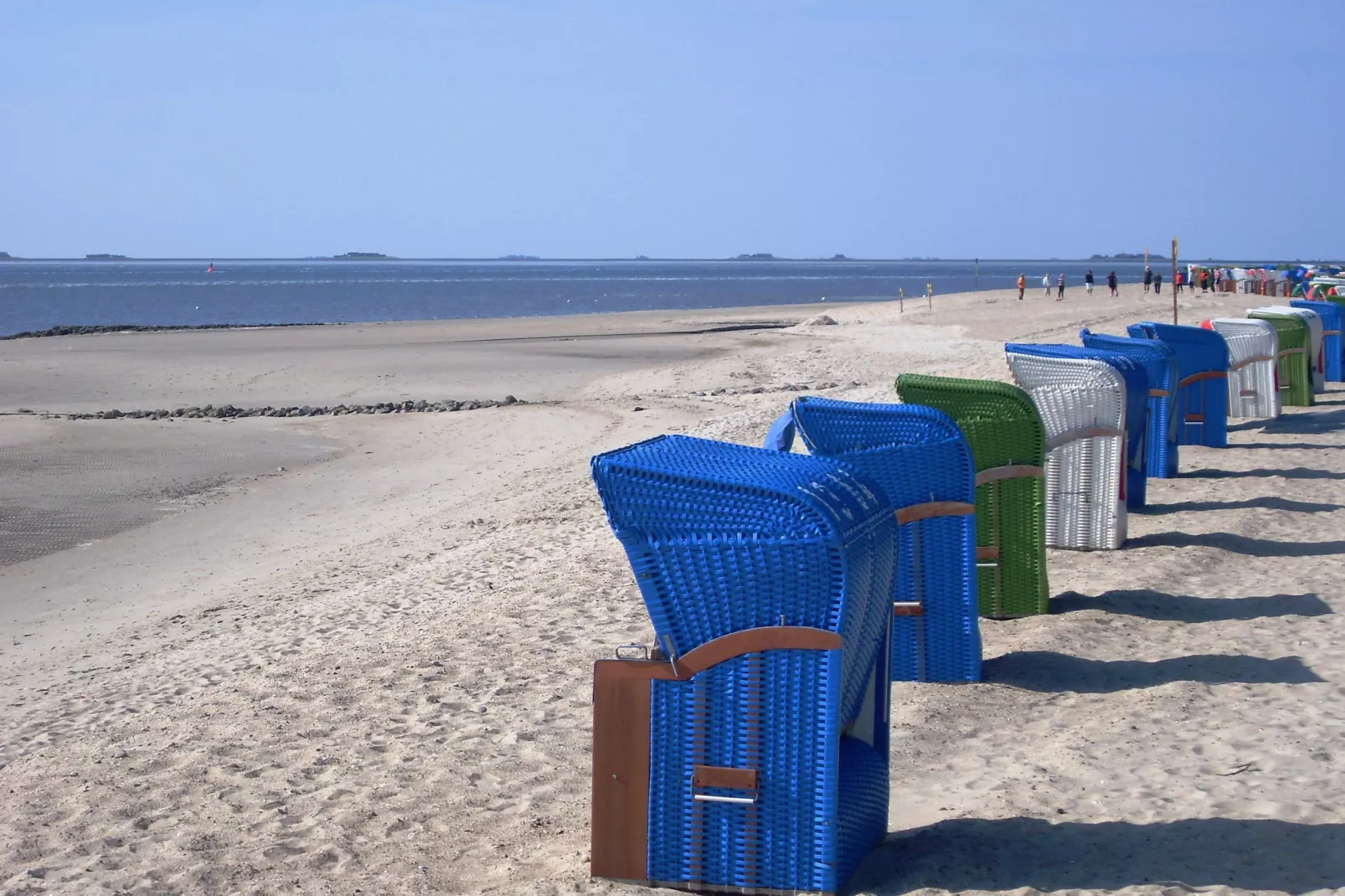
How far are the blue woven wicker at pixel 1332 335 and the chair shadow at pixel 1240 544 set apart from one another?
1272cm

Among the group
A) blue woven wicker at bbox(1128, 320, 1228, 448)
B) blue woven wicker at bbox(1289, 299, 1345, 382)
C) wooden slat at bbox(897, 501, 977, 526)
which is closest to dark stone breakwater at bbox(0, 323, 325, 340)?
blue woven wicker at bbox(1289, 299, 1345, 382)

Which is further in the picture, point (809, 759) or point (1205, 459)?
point (1205, 459)

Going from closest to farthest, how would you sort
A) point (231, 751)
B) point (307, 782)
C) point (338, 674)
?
point (307, 782) < point (231, 751) < point (338, 674)

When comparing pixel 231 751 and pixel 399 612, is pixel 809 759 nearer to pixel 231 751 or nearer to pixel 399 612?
pixel 231 751

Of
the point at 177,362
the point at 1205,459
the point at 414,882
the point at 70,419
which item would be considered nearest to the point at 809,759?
the point at 414,882

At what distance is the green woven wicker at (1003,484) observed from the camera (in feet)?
25.8

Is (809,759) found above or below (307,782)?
above

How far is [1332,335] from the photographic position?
72.9 feet

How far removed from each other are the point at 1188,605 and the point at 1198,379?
7004 millimetres

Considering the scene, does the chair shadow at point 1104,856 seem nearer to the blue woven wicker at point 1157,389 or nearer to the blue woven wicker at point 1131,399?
the blue woven wicker at point 1131,399

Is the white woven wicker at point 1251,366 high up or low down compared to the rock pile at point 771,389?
up

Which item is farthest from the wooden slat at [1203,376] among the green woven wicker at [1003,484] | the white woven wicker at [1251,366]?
the green woven wicker at [1003,484]

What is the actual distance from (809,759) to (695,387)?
21.0m

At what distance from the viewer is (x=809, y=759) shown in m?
4.43
